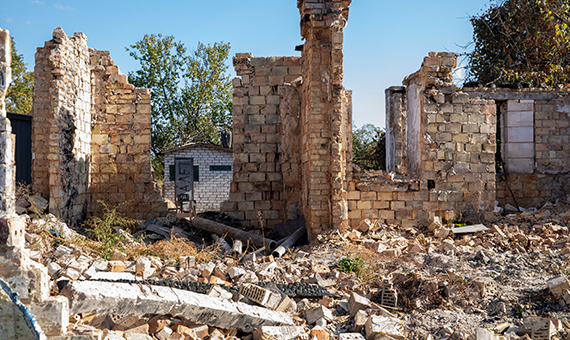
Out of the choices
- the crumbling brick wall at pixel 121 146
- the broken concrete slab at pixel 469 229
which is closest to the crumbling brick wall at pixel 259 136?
the crumbling brick wall at pixel 121 146

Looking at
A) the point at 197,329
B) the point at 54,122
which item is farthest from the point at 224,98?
the point at 197,329

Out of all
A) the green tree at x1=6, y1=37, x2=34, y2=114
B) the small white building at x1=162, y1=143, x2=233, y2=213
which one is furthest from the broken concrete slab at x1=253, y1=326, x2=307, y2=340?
the green tree at x1=6, y1=37, x2=34, y2=114

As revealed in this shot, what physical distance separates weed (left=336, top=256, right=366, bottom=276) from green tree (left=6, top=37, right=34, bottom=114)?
64.0 ft

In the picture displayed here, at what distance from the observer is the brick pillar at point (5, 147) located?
3.27 m

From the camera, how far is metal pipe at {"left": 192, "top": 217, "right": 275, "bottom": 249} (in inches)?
325

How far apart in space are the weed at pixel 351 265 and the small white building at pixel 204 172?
1289 cm

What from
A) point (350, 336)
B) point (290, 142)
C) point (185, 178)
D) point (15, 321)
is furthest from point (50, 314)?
point (185, 178)

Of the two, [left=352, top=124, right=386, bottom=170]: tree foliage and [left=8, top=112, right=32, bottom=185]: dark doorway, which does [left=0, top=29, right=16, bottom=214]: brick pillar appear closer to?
[left=8, top=112, right=32, bottom=185]: dark doorway

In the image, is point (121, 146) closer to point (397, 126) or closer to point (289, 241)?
point (289, 241)

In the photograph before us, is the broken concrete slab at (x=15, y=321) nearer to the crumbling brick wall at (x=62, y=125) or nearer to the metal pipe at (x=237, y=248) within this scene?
the metal pipe at (x=237, y=248)

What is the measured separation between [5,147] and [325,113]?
5.84 meters

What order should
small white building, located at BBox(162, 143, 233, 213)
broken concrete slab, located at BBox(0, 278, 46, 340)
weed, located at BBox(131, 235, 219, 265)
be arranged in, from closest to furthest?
broken concrete slab, located at BBox(0, 278, 46, 340) < weed, located at BBox(131, 235, 219, 265) < small white building, located at BBox(162, 143, 233, 213)

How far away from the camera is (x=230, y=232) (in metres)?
8.84

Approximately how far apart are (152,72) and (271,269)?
2022 cm
